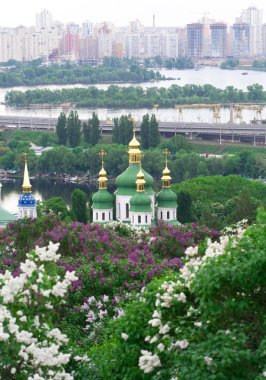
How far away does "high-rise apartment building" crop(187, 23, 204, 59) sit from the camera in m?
81.6

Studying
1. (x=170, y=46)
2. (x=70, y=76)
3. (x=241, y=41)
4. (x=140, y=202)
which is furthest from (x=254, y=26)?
(x=140, y=202)

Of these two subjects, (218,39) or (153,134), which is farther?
(218,39)

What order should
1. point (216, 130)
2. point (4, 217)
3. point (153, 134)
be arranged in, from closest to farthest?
point (4, 217), point (153, 134), point (216, 130)

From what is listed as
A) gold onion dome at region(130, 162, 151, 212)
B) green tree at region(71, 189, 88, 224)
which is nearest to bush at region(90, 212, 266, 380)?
gold onion dome at region(130, 162, 151, 212)

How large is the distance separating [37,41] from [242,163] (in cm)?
5254

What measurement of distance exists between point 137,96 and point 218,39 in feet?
139

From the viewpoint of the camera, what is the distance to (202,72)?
69.4 meters

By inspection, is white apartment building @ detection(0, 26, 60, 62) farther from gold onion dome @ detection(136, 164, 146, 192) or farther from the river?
gold onion dome @ detection(136, 164, 146, 192)

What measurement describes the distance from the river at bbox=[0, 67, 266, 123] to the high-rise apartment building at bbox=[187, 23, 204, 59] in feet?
18.9

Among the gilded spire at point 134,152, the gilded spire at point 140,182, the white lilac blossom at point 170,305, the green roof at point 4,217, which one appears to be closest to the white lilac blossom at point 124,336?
the white lilac blossom at point 170,305

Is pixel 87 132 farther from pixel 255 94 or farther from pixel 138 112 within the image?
pixel 255 94

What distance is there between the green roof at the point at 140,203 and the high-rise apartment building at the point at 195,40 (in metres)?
68.6

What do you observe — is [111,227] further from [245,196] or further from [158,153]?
[158,153]

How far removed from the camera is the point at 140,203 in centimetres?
1325
